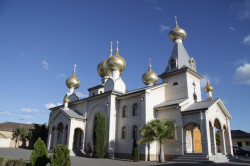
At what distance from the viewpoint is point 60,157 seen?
11.0 metres

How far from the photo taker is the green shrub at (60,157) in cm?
1087

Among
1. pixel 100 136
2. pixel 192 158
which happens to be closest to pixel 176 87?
pixel 192 158

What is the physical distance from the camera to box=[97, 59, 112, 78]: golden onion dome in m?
30.3

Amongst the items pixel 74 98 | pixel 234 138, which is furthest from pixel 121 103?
pixel 234 138

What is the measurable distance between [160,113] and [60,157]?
1233 centimetres

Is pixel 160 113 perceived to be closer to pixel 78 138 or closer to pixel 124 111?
pixel 124 111

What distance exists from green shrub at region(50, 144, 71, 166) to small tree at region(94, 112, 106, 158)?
10296 mm

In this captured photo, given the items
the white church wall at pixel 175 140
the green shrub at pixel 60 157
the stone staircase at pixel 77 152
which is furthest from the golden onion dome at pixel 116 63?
the green shrub at pixel 60 157

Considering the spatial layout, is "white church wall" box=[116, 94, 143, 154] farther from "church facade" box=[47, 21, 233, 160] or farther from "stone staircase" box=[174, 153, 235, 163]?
"stone staircase" box=[174, 153, 235, 163]

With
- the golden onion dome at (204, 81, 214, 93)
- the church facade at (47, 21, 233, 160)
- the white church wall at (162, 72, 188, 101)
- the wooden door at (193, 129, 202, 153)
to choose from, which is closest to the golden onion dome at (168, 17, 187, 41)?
the church facade at (47, 21, 233, 160)

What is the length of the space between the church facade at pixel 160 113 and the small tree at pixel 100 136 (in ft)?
2.41

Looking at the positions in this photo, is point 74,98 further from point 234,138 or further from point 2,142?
point 234,138

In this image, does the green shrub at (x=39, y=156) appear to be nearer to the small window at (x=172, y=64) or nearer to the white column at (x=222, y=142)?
the white column at (x=222, y=142)

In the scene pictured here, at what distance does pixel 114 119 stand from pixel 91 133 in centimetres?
394
